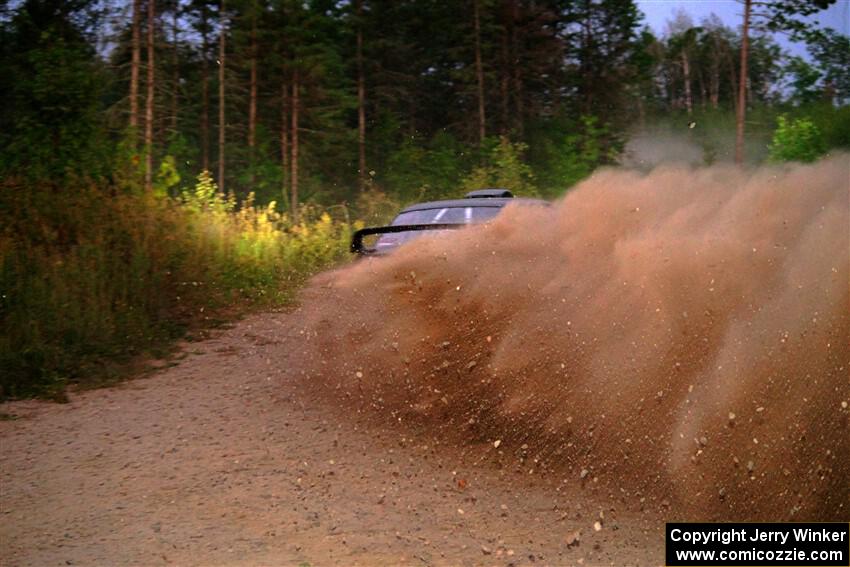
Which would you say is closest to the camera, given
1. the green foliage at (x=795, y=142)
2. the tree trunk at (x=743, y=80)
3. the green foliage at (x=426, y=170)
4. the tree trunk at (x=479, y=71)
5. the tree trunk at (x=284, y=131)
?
the green foliage at (x=795, y=142)

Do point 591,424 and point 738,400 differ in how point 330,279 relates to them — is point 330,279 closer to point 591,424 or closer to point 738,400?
point 591,424

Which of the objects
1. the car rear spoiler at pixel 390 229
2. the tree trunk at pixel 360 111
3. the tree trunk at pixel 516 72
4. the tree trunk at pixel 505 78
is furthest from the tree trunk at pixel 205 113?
the car rear spoiler at pixel 390 229

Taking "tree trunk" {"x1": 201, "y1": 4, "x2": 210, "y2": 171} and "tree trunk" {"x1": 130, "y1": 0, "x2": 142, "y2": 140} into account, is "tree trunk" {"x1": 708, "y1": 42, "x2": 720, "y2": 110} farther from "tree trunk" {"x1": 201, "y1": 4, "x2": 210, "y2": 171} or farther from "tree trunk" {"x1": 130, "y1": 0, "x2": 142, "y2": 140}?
"tree trunk" {"x1": 130, "y1": 0, "x2": 142, "y2": 140}

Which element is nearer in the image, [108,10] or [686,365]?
[686,365]

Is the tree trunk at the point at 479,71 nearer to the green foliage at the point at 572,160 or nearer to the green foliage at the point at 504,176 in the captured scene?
the green foliage at the point at 572,160

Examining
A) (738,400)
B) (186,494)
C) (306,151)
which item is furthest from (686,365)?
(306,151)

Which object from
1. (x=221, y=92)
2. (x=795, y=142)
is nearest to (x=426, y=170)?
(x=221, y=92)

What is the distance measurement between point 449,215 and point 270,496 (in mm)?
5899

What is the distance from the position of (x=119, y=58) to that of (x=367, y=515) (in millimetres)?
21578

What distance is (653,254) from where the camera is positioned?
5602mm

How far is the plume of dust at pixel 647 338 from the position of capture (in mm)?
4621

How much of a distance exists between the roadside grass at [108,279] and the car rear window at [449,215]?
2344 millimetres

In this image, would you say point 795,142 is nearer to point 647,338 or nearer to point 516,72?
point 516,72

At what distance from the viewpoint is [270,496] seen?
15.9 feet
